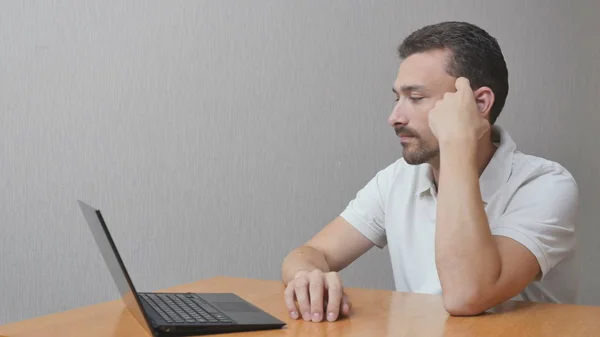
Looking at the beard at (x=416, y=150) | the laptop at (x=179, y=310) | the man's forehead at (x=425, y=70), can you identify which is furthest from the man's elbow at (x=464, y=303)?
the man's forehead at (x=425, y=70)

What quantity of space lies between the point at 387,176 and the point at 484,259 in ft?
1.86

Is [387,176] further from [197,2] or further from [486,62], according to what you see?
[197,2]

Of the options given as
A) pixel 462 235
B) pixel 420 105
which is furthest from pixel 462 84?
pixel 462 235

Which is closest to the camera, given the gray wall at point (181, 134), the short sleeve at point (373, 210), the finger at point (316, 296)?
the finger at point (316, 296)

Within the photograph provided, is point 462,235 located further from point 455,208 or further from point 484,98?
point 484,98

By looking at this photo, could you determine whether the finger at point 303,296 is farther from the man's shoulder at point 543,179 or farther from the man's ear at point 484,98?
the man's ear at point 484,98

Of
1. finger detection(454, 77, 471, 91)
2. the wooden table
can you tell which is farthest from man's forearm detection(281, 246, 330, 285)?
finger detection(454, 77, 471, 91)

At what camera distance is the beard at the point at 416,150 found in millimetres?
1589

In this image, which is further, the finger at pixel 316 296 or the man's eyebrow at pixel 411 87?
the man's eyebrow at pixel 411 87

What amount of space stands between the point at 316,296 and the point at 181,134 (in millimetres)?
1109

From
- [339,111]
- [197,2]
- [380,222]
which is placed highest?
[197,2]

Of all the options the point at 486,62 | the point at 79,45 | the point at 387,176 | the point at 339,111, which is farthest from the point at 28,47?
the point at 486,62

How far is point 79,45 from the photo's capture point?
2156mm

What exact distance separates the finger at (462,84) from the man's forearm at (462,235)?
17 cm
